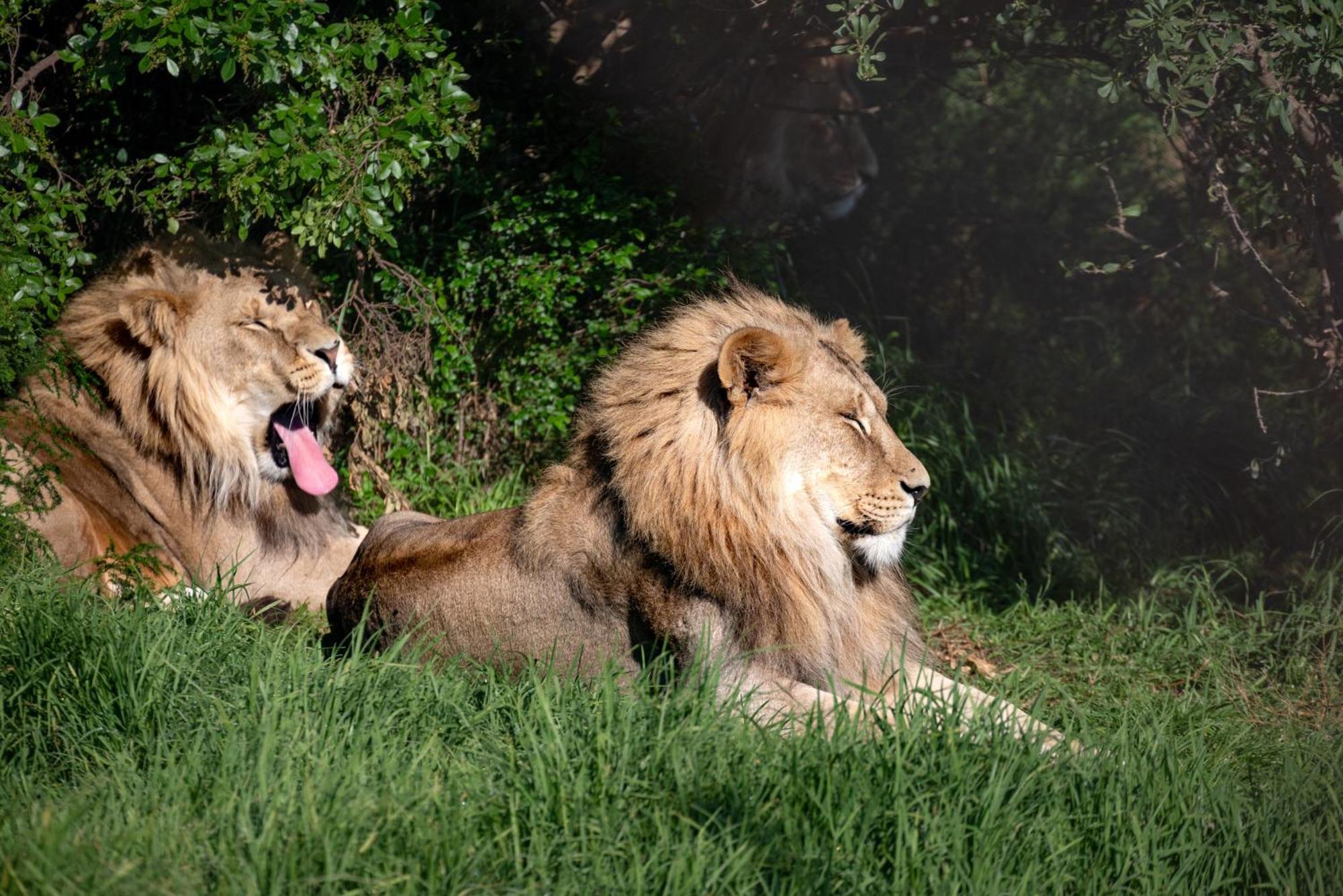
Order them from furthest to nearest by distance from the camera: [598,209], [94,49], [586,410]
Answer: [598,209], [94,49], [586,410]

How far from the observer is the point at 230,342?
543 cm

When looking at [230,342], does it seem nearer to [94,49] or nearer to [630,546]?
[94,49]

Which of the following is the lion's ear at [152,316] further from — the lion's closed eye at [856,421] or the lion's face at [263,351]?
the lion's closed eye at [856,421]

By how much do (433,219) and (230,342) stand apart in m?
1.65

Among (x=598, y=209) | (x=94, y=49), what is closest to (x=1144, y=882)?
(x=598, y=209)

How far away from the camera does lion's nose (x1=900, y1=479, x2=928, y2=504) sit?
427 centimetres

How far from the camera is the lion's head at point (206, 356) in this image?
5.38 meters

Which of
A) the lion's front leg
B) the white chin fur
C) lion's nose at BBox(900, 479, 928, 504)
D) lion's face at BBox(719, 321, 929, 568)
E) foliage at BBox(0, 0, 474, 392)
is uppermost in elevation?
foliage at BBox(0, 0, 474, 392)

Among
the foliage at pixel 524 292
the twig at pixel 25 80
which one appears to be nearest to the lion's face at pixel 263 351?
the foliage at pixel 524 292

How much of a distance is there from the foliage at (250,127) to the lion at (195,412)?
0.19 meters

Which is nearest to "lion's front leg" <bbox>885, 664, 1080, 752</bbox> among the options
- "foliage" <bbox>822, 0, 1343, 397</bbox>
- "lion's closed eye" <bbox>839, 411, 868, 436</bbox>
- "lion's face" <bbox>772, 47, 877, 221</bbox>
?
"lion's closed eye" <bbox>839, 411, 868, 436</bbox>

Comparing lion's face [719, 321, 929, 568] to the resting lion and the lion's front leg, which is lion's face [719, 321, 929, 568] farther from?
the lion's front leg

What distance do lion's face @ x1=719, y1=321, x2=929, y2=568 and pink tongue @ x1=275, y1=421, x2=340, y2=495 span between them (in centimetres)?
222

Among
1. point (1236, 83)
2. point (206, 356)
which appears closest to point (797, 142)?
point (1236, 83)
